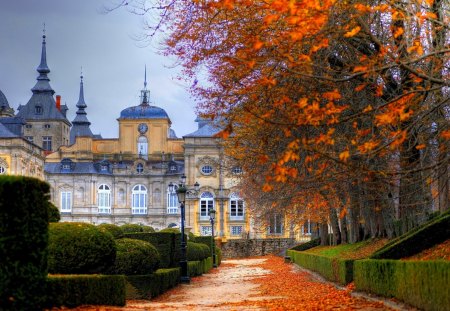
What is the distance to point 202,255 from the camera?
40.5 m

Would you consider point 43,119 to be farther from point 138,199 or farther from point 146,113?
point 138,199

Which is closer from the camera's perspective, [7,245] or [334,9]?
[7,245]

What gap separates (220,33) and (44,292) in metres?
9.70

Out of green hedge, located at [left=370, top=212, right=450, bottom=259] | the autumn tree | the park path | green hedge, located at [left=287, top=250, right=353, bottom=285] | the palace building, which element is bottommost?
the park path

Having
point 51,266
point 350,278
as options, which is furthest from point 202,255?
point 51,266

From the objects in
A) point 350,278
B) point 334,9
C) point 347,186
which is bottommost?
point 350,278

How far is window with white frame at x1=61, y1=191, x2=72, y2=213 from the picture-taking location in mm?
95812

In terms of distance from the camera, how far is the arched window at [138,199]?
324 ft

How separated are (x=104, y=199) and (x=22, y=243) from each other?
3515 inches

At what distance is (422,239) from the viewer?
16109 mm

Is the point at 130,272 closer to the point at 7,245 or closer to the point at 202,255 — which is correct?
the point at 7,245

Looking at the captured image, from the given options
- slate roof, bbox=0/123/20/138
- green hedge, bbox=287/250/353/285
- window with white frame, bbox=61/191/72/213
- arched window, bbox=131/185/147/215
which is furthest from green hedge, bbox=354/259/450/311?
arched window, bbox=131/185/147/215

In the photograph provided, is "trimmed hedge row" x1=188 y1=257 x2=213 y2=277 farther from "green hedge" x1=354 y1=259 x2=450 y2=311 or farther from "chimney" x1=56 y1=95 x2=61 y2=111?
"chimney" x1=56 y1=95 x2=61 y2=111

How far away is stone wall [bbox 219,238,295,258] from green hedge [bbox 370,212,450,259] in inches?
2182
